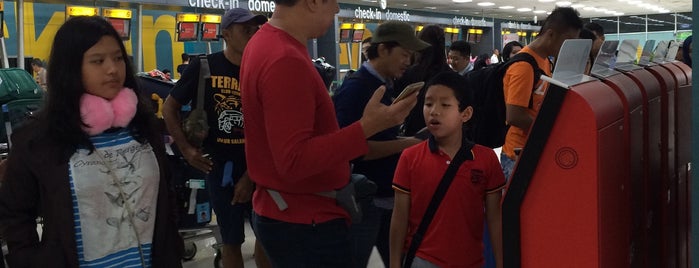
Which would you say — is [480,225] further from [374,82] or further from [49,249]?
[49,249]

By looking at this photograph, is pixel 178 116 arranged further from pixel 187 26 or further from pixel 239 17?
pixel 187 26

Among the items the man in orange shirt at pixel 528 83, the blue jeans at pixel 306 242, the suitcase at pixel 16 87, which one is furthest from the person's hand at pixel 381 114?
the suitcase at pixel 16 87

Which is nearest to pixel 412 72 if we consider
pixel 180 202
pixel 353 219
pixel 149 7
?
pixel 180 202

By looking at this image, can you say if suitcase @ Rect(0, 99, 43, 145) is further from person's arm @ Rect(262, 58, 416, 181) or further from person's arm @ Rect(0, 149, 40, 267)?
person's arm @ Rect(262, 58, 416, 181)

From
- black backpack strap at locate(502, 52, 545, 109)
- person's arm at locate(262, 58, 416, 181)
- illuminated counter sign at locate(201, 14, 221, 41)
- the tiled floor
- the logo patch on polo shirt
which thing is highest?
illuminated counter sign at locate(201, 14, 221, 41)

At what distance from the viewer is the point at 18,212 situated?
1742 millimetres

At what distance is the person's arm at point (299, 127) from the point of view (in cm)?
152

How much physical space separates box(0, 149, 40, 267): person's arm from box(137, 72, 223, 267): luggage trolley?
198 centimetres

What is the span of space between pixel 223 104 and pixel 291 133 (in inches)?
68.4

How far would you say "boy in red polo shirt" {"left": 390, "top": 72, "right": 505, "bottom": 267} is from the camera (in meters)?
2.08

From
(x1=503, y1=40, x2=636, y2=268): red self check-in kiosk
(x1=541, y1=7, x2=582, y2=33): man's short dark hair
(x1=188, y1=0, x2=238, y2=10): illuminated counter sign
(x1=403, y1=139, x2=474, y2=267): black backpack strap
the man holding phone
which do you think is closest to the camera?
(x1=503, y1=40, x2=636, y2=268): red self check-in kiosk

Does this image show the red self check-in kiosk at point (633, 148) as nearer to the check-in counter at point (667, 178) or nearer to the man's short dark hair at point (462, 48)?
the check-in counter at point (667, 178)

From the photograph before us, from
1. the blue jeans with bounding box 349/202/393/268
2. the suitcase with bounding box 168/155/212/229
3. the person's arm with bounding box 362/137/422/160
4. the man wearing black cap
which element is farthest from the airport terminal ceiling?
the person's arm with bounding box 362/137/422/160

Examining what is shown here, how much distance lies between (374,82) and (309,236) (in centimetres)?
94
